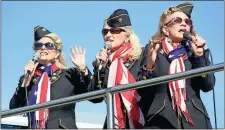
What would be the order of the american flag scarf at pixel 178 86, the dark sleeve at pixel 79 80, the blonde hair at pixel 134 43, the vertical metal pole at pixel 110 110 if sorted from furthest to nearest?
the dark sleeve at pixel 79 80
the blonde hair at pixel 134 43
the american flag scarf at pixel 178 86
the vertical metal pole at pixel 110 110

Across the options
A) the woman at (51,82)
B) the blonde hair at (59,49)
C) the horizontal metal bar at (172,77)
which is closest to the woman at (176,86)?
the horizontal metal bar at (172,77)

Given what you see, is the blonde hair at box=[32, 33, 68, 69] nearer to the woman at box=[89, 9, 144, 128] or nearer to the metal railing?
the woman at box=[89, 9, 144, 128]

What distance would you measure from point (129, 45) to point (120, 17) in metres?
0.36

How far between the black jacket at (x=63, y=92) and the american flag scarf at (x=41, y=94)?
0.05 metres

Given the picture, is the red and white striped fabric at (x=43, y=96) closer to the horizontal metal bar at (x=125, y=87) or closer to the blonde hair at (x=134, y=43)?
the horizontal metal bar at (x=125, y=87)

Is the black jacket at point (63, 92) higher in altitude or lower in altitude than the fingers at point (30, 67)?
lower

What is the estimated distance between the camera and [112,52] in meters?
6.11

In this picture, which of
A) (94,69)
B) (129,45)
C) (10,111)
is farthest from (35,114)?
(129,45)

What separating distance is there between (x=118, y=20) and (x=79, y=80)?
65 cm

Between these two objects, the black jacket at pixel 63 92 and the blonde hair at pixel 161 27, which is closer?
the blonde hair at pixel 161 27

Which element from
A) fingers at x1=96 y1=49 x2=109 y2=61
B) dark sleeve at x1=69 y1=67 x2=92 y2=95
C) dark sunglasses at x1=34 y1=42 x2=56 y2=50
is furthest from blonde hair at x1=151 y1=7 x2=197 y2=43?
dark sunglasses at x1=34 y1=42 x2=56 y2=50

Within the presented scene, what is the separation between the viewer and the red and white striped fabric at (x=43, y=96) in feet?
19.6

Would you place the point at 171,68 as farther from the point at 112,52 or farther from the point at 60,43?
the point at 60,43

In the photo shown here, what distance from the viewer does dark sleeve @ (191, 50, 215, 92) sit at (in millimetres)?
5316
